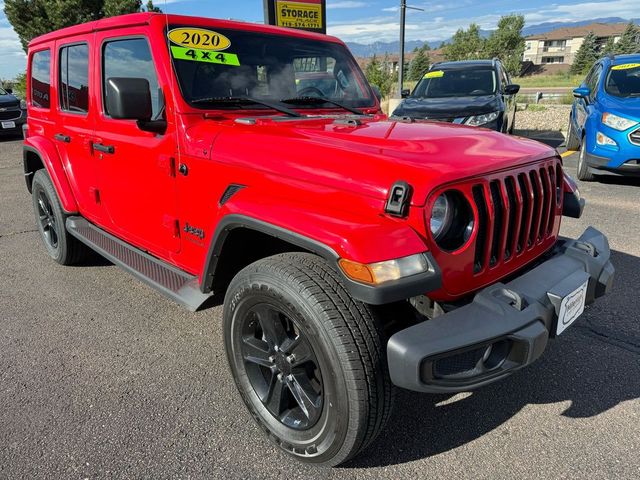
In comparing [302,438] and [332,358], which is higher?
[332,358]

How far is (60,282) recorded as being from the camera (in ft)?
13.5

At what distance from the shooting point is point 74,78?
3598 millimetres

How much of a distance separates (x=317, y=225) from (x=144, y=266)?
1689 mm

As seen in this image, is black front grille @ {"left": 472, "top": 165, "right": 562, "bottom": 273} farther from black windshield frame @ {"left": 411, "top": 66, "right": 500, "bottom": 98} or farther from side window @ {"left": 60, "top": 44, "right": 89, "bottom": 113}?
black windshield frame @ {"left": 411, "top": 66, "right": 500, "bottom": 98}

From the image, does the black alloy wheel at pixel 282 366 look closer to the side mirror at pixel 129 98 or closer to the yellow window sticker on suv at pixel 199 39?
the side mirror at pixel 129 98

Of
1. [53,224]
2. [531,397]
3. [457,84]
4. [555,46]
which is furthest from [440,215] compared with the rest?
[555,46]

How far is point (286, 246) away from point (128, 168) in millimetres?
1318

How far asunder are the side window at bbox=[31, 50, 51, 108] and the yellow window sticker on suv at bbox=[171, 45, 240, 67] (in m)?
1.91

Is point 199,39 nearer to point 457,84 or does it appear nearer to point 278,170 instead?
point 278,170

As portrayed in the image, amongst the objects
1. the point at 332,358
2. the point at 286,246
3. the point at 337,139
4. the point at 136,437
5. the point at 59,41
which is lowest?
the point at 136,437

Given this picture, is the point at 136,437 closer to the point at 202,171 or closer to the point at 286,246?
the point at 286,246

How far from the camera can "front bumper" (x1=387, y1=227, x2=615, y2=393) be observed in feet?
5.48

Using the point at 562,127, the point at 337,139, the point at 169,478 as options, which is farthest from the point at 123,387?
the point at 562,127

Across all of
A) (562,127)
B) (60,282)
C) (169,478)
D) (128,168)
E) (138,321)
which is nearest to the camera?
(169,478)
